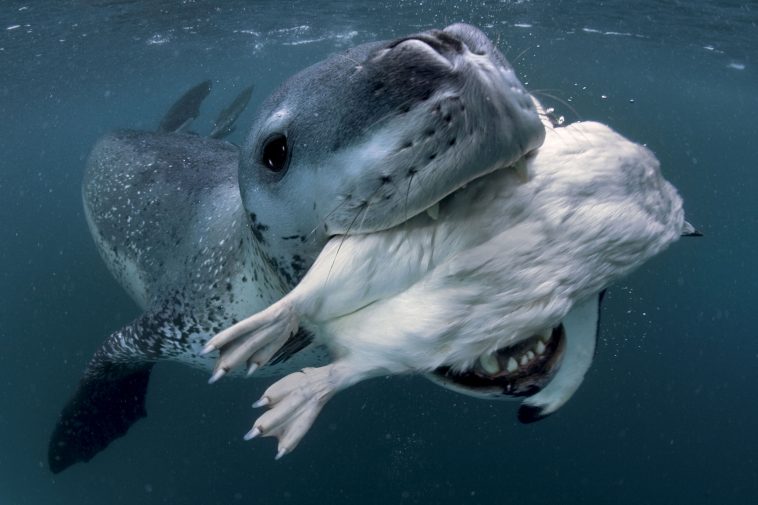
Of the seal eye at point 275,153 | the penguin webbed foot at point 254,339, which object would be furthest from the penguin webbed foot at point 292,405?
the seal eye at point 275,153

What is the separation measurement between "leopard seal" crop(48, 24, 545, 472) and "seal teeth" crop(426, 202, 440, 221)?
23 mm

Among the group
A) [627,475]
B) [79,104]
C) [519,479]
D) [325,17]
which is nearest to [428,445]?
[519,479]

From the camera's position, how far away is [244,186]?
8.84 ft

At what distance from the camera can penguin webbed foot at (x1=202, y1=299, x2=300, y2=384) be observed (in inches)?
65.1

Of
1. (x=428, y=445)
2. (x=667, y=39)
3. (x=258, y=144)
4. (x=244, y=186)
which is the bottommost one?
(x=428, y=445)

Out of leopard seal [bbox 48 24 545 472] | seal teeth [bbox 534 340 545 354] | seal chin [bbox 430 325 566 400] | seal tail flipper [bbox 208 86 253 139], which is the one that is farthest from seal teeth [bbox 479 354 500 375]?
seal tail flipper [bbox 208 86 253 139]

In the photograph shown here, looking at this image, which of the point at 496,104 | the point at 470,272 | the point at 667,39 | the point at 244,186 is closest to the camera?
the point at 496,104

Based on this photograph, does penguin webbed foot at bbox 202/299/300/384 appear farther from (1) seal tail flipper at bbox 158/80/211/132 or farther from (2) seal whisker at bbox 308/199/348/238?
(1) seal tail flipper at bbox 158/80/211/132

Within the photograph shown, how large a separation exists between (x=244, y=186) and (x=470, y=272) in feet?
4.26

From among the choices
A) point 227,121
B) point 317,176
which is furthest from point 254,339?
point 227,121

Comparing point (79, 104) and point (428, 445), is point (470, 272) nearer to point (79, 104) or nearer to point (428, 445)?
point (428, 445)

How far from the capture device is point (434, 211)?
6.25 ft

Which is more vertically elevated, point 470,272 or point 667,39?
point 470,272

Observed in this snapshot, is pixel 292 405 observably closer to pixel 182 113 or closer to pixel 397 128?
pixel 397 128
